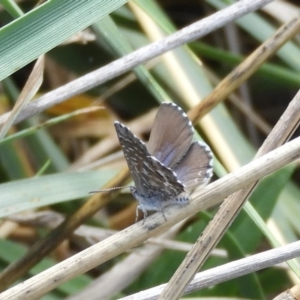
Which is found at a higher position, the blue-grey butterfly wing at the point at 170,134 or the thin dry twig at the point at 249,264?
the blue-grey butterfly wing at the point at 170,134

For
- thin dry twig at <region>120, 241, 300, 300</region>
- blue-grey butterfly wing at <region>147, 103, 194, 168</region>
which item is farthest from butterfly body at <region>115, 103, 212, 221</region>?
thin dry twig at <region>120, 241, 300, 300</region>

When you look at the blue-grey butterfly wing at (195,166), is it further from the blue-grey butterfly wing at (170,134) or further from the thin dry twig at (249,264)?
the thin dry twig at (249,264)

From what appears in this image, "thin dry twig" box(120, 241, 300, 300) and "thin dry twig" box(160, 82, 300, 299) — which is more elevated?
"thin dry twig" box(160, 82, 300, 299)

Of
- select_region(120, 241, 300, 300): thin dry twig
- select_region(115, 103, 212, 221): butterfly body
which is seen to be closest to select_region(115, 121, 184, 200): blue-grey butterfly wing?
select_region(115, 103, 212, 221): butterfly body

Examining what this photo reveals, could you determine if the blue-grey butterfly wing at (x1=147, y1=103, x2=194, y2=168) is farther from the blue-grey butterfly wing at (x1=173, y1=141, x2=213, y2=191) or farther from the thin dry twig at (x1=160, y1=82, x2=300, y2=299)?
the thin dry twig at (x1=160, y1=82, x2=300, y2=299)

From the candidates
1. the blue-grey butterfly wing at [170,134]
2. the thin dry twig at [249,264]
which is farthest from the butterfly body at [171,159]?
the thin dry twig at [249,264]

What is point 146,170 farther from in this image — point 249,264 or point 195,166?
point 249,264

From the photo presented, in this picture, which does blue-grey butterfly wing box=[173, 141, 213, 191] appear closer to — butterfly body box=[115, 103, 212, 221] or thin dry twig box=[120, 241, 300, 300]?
butterfly body box=[115, 103, 212, 221]

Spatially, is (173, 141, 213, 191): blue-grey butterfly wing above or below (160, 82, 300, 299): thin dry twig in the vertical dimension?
above

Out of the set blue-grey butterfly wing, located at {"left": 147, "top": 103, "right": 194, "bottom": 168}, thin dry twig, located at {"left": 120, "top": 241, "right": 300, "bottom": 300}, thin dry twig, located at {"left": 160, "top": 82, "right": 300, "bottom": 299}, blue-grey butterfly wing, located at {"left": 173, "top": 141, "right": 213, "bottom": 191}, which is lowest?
thin dry twig, located at {"left": 120, "top": 241, "right": 300, "bottom": 300}
